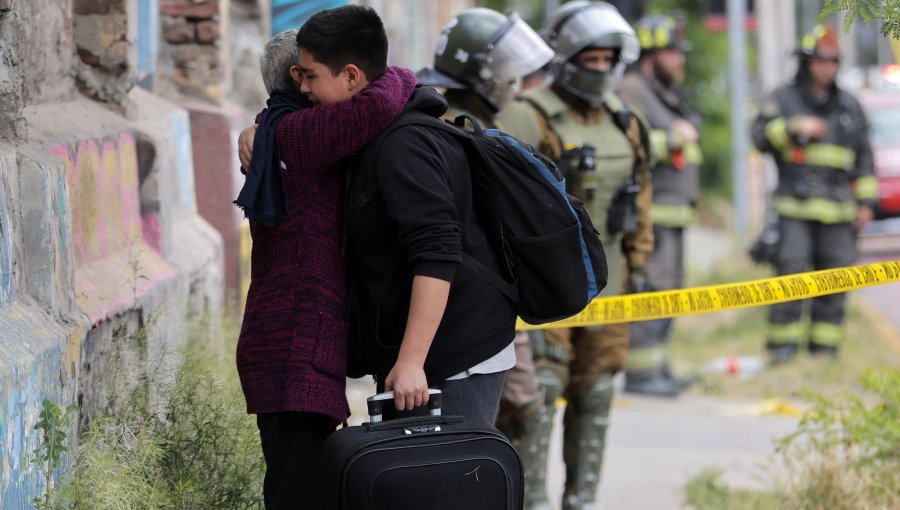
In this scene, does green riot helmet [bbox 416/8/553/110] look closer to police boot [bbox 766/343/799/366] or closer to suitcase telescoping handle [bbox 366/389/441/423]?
suitcase telescoping handle [bbox 366/389/441/423]

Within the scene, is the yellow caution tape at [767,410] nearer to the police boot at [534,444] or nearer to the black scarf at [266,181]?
the police boot at [534,444]

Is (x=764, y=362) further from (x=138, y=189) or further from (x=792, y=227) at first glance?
(x=138, y=189)

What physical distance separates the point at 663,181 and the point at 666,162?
0.41ft

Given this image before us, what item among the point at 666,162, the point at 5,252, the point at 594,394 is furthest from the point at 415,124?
the point at 666,162

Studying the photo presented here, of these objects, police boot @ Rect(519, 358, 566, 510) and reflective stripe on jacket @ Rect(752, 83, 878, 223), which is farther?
reflective stripe on jacket @ Rect(752, 83, 878, 223)

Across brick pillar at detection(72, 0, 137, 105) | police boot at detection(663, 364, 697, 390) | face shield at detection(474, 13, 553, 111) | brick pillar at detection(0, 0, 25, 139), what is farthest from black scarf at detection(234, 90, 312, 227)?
police boot at detection(663, 364, 697, 390)

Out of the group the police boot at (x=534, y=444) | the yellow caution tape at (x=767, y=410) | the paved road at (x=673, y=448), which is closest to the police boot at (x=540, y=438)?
the police boot at (x=534, y=444)

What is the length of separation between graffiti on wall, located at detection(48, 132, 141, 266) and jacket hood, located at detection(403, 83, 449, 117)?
1120mm

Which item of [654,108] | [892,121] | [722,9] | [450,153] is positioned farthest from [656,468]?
[722,9]

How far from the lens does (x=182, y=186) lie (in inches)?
244

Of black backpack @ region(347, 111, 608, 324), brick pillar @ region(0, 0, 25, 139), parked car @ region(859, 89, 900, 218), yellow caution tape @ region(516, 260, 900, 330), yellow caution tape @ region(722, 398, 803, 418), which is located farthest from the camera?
parked car @ region(859, 89, 900, 218)

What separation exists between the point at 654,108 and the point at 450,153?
6.29m

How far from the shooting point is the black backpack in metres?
3.48

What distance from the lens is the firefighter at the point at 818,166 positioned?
32.0 ft
